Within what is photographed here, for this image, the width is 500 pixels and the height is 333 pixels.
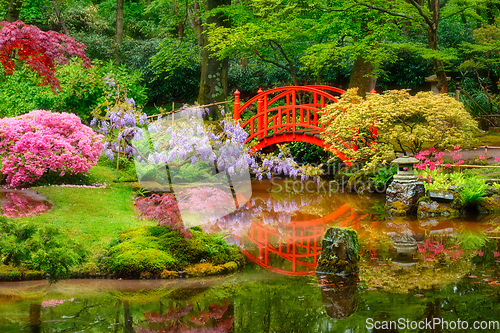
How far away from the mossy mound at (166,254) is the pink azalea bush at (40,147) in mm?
4055

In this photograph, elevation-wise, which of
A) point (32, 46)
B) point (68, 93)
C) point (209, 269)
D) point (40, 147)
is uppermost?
point (68, 93)

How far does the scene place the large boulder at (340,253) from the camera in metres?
6.08

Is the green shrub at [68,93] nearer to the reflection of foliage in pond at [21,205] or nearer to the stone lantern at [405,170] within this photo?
the reflection of foliage in pond at [21,205]

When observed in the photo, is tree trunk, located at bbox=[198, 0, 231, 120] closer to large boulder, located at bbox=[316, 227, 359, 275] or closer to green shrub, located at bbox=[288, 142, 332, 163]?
green shrub, located at bbox=[288, 142, 332, 163]

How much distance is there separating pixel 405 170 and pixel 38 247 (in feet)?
25.1

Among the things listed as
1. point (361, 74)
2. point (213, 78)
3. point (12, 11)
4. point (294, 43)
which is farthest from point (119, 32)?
point (361, 74)

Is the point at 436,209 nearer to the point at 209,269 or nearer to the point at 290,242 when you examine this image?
the point at 290,242

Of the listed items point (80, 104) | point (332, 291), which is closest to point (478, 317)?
point (332, 291)

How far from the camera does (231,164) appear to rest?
35.2 feet

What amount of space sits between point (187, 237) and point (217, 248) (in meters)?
0.42

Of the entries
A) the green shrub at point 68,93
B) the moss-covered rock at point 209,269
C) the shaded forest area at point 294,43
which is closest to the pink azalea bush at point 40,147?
the green shrub at point 68,93

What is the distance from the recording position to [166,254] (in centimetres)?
630

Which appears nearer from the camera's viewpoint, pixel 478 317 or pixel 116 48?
pixel 478 317

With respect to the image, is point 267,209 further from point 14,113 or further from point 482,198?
point 14,113
